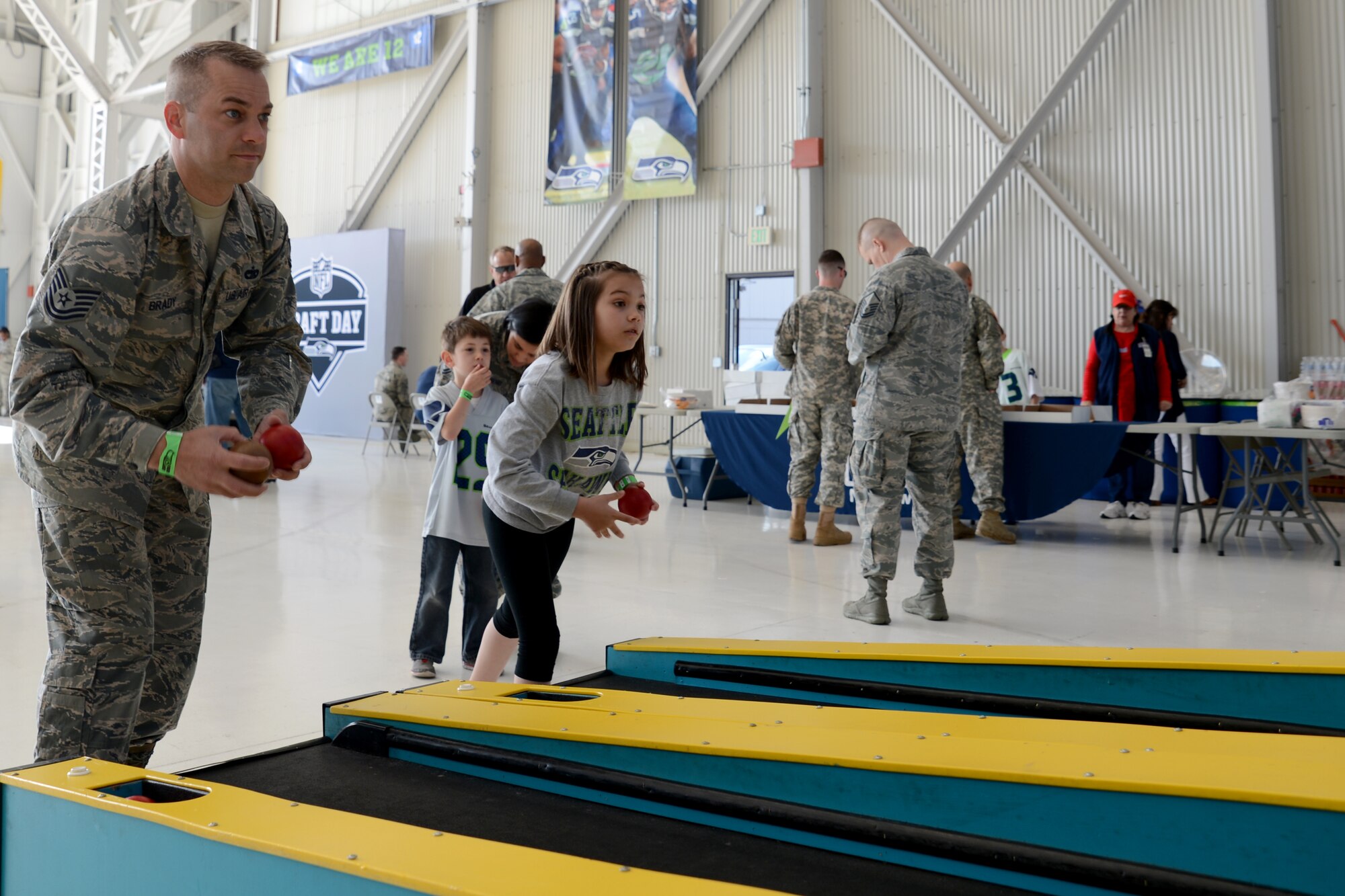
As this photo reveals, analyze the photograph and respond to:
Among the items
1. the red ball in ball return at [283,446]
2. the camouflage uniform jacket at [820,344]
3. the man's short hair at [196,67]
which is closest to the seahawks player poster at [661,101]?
the camouflage uniform jacket at [820,344]

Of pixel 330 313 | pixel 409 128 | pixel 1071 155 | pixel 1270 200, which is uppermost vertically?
pixel 409 128

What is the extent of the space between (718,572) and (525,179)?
396 inches

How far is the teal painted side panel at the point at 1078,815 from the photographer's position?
1.43 m

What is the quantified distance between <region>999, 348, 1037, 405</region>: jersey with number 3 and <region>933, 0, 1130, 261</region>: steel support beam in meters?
1.76

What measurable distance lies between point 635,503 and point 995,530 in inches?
193

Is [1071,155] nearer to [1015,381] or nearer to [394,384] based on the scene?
[1015,381]

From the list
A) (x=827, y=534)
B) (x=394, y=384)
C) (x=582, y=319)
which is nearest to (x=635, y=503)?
(x=582, y=319)

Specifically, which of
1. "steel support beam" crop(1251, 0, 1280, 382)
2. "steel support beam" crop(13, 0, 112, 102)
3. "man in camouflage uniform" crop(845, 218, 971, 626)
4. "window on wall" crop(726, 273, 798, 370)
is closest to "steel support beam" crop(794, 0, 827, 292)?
"window on wall" crop(726, 273, 798, 370)

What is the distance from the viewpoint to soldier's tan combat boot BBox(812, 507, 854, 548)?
673cm

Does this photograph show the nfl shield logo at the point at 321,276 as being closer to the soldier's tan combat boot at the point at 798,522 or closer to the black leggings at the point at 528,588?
the soldier's tan combat boot at the point at 798,522

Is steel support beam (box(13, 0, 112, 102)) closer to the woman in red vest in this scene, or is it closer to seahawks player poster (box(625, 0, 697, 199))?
seahawks player poster (box(625, 0, 697, 199))

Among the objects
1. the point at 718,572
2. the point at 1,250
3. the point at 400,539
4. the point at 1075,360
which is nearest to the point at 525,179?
the point at 1075,360

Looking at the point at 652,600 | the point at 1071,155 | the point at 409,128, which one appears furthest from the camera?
the point at 409,128

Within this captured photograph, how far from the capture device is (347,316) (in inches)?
Answer: 635
